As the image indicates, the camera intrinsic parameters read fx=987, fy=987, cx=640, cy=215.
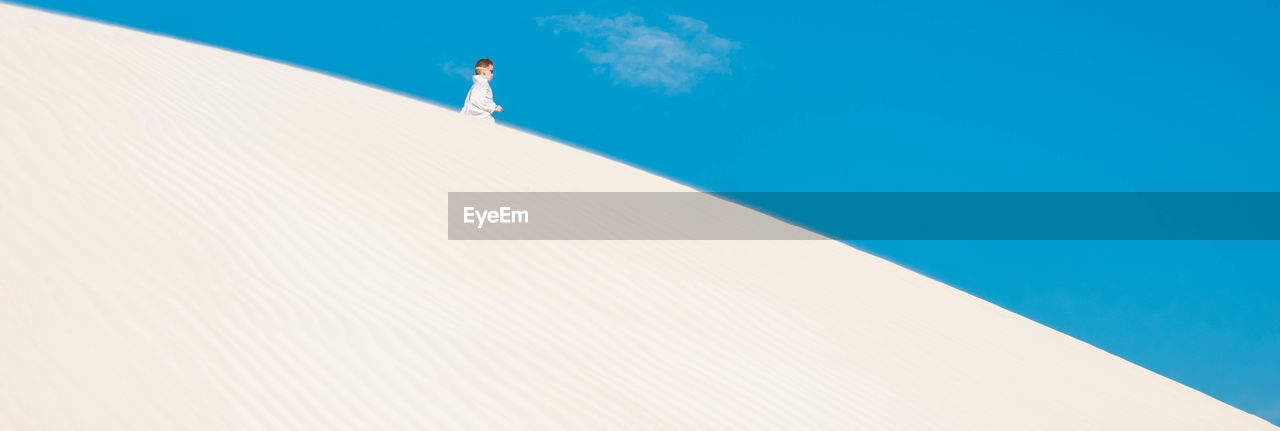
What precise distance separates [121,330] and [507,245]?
Result: 2685 millimetres

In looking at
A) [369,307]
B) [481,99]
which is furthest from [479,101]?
[369,307]

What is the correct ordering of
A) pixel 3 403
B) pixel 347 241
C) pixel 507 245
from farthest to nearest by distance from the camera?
pixel 507 245 → pixel 347 241 → pixel 3 403

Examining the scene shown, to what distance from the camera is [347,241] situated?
220 inches

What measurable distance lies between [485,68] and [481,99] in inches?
18.7

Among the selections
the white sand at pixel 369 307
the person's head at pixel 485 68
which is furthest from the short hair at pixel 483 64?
the white sand at pixel 369 307

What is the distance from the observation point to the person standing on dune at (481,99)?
32.5 ft

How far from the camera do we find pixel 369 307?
16.0 ft

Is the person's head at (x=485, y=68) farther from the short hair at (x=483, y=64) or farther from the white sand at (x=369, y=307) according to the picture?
the white sand at (x=369, y=307)

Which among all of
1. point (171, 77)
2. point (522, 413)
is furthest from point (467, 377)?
point (171, 77)

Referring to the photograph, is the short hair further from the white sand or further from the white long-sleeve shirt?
the white sand

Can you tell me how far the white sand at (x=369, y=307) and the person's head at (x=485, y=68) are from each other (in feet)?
3.69

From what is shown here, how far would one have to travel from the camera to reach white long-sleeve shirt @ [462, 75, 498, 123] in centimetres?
1002

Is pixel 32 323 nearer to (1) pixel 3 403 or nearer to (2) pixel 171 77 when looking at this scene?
(1) pixel 3 403

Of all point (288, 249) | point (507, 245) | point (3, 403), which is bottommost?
point (3, 403)
